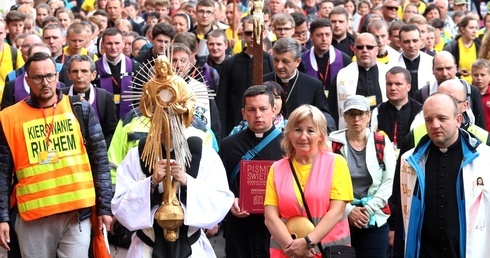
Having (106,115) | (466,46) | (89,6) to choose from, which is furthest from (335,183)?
(89,6)

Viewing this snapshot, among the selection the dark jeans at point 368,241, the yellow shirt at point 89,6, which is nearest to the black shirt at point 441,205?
the dark jeans at point 368,241

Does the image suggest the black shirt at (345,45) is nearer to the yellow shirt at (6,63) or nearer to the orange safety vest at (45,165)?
the yellow shirt at (6,63)

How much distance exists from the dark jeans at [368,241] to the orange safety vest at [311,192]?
138 cm

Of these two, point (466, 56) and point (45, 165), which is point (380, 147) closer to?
point (45, 165)

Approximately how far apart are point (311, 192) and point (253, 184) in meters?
1.11

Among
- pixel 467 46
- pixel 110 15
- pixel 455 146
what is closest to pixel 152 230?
pixel 455 146

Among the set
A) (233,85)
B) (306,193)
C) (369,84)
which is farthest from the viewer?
(233,85)

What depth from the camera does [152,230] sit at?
26.7 feet

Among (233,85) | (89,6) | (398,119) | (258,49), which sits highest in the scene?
(89,6)

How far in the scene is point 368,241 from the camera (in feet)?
31.0

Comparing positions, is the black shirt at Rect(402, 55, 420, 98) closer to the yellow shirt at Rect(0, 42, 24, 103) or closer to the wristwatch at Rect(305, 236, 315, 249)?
the yellow shirt at Rect(0, 42, 24, 103)

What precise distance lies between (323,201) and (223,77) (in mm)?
5716

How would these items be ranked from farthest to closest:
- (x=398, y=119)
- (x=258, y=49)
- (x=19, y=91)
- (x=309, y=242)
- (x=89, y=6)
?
(x=89, y=6) < (x=19, y=91) < (x=398, y=119) < (x=258, y=49) < (x=309, y=242)

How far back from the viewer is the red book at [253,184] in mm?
8938
